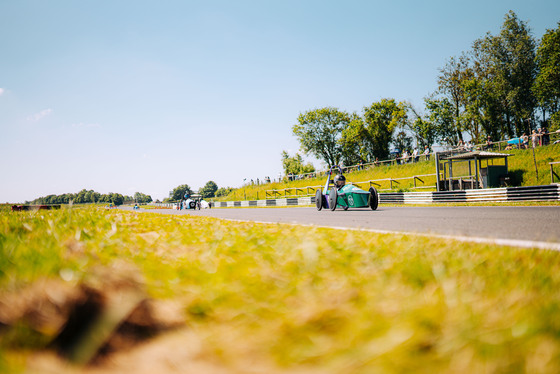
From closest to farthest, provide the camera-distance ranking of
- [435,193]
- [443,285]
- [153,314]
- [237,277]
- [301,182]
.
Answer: [153,314] < [443,285] < [237,277] < [435,193] < [301,182]

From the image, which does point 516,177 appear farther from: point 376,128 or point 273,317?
point 376,128

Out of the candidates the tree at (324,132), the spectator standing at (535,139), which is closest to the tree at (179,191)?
the tree at (324,132)

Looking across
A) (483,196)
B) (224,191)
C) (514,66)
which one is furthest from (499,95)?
(224,191)

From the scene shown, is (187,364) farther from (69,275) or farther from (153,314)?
(69,275)

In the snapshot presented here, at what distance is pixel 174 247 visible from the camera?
352cm

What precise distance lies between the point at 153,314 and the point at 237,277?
721 millimetres

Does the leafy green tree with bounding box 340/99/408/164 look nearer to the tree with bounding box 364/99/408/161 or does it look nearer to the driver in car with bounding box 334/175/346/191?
the tree with bounding box 364/99/408/161

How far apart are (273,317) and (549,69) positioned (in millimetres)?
54513

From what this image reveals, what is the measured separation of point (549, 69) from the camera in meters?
41.2

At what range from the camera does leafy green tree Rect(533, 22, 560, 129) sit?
41219 millimetres

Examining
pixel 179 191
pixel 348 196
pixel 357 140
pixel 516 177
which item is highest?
pixel 357 140

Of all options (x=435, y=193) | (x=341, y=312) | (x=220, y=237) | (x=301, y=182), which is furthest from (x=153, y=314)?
(x=301, y=182)

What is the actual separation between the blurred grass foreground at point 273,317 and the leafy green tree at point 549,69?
52712 mm

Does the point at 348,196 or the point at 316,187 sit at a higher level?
the point at 316,187
